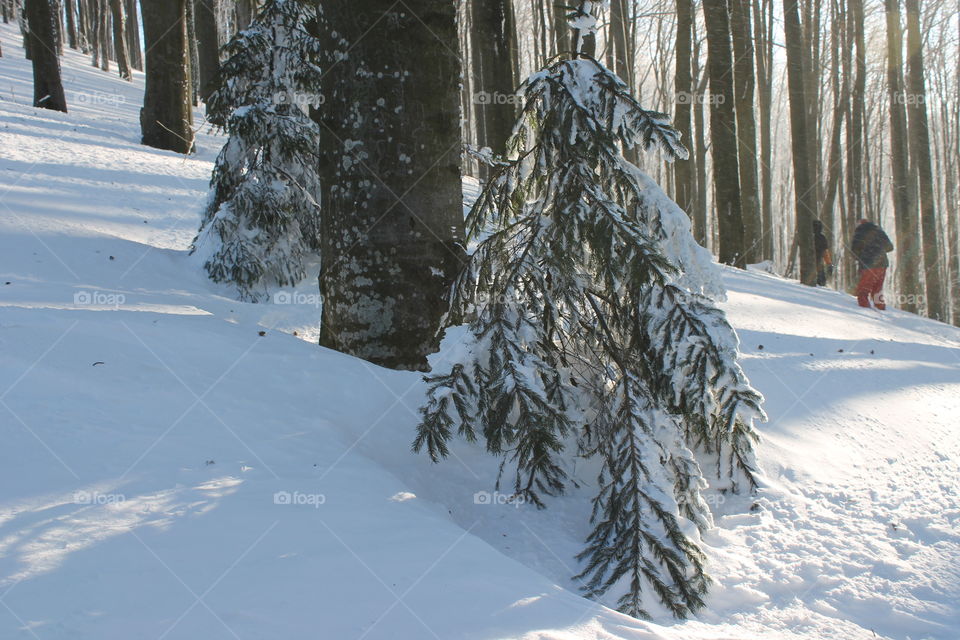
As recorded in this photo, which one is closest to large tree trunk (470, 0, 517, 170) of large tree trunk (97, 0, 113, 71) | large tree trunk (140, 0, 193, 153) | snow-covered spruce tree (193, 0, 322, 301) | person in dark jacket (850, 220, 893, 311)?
snow-covered spruce tree (193, 0, 322, 301)

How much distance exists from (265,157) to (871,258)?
936 cm

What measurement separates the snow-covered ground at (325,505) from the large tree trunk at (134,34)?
3107cm

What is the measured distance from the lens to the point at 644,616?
2.35 m

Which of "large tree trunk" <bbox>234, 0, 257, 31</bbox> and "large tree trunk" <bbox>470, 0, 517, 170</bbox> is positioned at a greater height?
"large tree trunk" <bbox>234, 0, 257, 31</bbox>

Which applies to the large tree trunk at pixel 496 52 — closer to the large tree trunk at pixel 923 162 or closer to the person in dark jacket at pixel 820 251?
the person in dark jacket at pixel 820 251

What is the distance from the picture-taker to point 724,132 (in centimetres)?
1130

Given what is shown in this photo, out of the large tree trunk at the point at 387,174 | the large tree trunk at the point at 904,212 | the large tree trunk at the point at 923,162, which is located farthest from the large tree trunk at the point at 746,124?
the large tree trunk at the point at 387,174

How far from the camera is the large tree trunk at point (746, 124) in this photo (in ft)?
42.1

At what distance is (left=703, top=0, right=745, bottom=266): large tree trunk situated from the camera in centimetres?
1119

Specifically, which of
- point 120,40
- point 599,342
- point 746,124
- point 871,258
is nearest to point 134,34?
point 120,40

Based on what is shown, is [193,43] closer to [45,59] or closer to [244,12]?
[244,12]

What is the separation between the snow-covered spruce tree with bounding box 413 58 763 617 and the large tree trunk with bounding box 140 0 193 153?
9422 mm

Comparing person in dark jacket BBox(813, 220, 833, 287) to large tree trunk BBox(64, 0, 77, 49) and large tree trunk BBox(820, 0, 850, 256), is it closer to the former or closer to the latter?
large tree trunk BBox(820, 0, 850, 256)

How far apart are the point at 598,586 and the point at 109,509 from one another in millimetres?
1675
